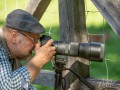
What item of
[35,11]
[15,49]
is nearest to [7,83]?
[15,49]

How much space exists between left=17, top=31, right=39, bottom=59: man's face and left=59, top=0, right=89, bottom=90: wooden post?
0.71 meters

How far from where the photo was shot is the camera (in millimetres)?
3107

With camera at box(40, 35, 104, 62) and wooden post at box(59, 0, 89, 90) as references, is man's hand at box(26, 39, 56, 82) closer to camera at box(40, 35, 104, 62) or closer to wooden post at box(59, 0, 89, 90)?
camera at box(40, 35, 104, 62)

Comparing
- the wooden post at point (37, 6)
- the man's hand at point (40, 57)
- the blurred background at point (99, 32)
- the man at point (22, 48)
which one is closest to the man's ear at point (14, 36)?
the man at point (22, 48)

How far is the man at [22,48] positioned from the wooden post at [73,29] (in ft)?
2.25

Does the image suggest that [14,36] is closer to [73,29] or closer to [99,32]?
[73,29]

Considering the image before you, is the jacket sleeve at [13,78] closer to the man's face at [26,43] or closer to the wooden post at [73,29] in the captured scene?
the man's face at [26,43]

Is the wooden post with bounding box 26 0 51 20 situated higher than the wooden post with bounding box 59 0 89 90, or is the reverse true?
the wooden post with bounding box 26 0 51 20

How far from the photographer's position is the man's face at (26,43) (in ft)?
9.95

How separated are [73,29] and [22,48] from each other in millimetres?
816

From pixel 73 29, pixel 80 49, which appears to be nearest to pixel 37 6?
pixel 73 29

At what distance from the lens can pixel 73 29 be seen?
3764 mm

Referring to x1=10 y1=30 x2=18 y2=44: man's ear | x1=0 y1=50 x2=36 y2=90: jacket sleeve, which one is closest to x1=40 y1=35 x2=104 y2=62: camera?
x1=10 y1=30 x2=18 y2=44: man's ear

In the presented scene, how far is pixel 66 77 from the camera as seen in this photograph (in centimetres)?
385
